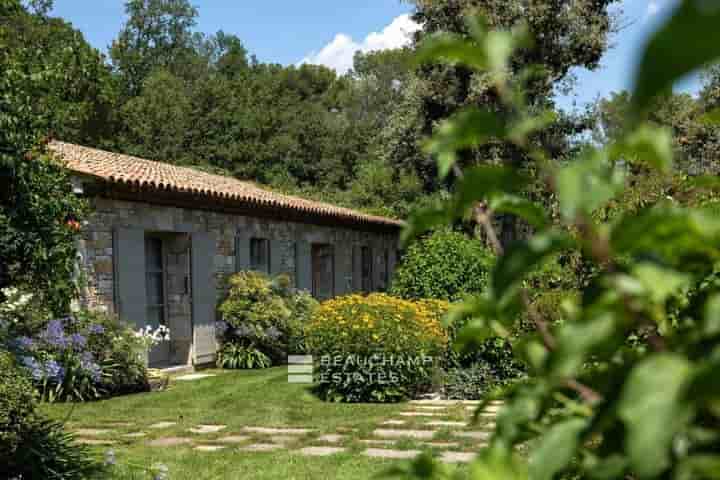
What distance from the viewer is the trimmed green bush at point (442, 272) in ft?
39.5

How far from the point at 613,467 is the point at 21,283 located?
215 inches

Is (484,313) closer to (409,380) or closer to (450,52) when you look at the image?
(450,52)

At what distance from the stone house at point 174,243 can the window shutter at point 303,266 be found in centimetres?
2

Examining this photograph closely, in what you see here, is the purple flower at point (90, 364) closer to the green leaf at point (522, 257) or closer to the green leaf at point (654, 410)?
the green leaf at point (522, 257)

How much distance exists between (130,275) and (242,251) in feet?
9.41

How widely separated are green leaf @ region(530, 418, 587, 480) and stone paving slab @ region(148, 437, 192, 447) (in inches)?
231

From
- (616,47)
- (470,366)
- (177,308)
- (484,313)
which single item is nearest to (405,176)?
(616,47)

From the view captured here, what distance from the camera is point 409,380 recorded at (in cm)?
842

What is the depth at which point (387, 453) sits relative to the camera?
18.7ft

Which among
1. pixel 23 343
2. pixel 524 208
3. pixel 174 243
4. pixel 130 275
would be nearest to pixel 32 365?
pixel 23 343

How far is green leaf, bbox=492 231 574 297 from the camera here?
0.63 metres

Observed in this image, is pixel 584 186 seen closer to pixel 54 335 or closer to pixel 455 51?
pixel 455 51

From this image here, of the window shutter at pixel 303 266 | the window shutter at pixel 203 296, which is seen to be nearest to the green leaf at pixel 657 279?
the window shutter at pixel 203 296

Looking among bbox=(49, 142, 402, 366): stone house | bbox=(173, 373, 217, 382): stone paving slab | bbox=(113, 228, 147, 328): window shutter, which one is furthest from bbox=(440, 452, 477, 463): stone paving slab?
bbox=(173, 373, 217, 382): stone paving slab
